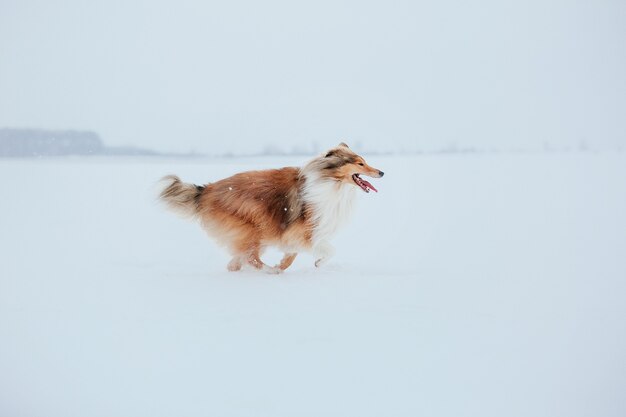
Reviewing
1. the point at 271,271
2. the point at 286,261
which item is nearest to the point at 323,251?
the point at 286,261

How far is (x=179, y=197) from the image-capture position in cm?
459

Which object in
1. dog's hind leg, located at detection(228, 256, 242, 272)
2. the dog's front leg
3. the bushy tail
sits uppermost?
the bushy tail

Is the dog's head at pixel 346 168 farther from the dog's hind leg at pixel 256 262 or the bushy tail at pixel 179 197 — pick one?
the bushy tail at pixel 179 197

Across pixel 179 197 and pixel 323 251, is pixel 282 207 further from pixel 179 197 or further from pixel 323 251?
pixel 179 197

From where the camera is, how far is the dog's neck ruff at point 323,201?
4457 mm

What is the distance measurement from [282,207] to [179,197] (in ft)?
2.98

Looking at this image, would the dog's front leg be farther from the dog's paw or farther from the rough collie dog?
the dog's paw

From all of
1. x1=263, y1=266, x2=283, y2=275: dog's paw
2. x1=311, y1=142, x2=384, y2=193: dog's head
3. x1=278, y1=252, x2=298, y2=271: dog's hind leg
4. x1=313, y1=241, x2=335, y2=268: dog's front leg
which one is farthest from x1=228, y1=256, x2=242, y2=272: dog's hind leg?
x1=311, y1=142, x2=384, y2=193: dog's head

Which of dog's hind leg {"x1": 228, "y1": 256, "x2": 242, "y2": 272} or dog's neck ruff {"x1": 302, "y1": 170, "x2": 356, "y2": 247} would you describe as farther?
dog's hind leg {"x1": 228, "y1": 256, "x2": 242, "y2": 272}

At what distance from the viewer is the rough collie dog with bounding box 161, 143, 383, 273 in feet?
14.6

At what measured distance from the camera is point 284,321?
342 cm

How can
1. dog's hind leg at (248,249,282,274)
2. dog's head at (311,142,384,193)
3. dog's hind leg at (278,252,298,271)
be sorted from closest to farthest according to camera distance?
dog's head at (311,142,384,193), dog's hind leg at (248,249,282,274), dog's hind leg at (278,252,298,271)

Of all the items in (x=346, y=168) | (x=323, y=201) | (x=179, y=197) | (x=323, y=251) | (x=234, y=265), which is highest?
(x=346, y=168)

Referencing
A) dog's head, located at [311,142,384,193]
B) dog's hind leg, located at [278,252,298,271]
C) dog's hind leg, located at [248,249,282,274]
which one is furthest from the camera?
dog's hind leg, located at [278,252,298,271]
